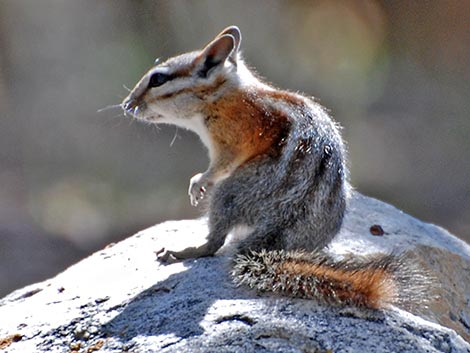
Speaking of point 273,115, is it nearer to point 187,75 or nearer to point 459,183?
point 187,75

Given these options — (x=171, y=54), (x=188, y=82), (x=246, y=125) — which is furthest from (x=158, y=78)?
(x=171, y=54)

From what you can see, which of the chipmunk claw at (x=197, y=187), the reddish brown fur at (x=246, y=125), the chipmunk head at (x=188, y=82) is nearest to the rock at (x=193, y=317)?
the chipmunk claw at (x=197, y=187)

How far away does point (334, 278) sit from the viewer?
3.30 meters

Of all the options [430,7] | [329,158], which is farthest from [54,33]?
[329,158]

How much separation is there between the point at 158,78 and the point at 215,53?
299 mm

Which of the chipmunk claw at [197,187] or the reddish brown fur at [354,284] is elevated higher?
the chipmunk claw at [197,187]

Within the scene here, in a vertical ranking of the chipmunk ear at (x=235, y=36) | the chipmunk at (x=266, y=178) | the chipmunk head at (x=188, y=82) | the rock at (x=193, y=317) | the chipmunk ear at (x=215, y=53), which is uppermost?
the chipmunk ear at (x=235, y=36)

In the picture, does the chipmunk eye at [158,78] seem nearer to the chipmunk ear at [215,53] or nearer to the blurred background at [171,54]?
the chipmunk ear at [215,53]

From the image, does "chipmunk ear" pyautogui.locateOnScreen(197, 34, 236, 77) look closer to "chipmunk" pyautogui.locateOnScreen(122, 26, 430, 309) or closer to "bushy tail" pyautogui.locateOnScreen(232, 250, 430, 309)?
"chipmunk" pyautogui.locateOnScreen(122, 26, 430, 309)

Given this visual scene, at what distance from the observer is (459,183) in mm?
9219

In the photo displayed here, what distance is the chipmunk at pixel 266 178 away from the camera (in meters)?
3.36

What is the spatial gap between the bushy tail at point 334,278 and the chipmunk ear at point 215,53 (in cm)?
114

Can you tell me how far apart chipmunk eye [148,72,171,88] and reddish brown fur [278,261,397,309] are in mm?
1364

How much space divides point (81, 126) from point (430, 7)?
4481mm
